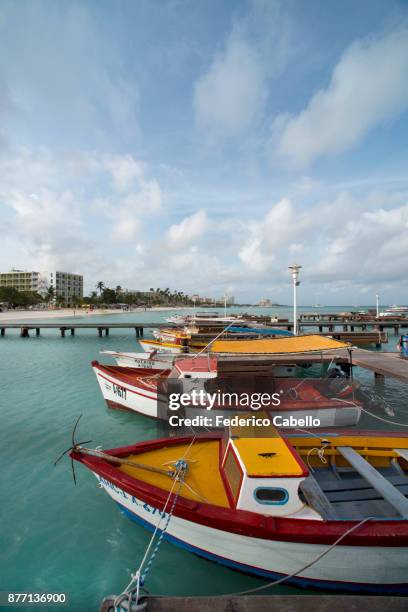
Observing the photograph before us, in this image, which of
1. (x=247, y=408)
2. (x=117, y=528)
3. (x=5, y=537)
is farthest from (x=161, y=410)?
(x=5, y=537)

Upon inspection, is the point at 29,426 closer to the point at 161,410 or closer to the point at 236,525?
the point at 161,410

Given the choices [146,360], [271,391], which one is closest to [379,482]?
[271,391]

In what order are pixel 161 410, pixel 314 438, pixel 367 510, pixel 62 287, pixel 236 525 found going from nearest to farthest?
1. pixel 236 525
2. pixel 367 510
3. pixel 314 438
4. pixel 161 410
5. pixel 62 287

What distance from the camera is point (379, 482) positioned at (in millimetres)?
5379

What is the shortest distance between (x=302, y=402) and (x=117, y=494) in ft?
21.2

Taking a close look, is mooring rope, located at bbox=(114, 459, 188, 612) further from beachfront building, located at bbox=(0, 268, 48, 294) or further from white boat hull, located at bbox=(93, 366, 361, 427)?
beachfront building, located at bbox=(0, 268, 48, 294)

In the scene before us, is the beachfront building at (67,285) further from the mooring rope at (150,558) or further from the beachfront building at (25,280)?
the mooring rope at (150,558)

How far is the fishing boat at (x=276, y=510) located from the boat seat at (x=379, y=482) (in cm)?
2

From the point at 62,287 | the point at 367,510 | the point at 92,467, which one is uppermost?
the point at 62,287

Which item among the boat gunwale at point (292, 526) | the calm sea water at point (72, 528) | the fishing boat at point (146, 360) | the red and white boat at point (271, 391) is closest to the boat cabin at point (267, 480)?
the boat gunwale at point (292, 526)

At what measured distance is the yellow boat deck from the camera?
5484mm

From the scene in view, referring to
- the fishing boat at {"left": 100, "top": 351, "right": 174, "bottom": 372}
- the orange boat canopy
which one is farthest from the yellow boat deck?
the fishing boat at {"left": 100, "top": 351, "right": 174, "bottom": 372}

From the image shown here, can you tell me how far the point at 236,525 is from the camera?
4582 millimetres

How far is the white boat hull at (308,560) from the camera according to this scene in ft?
14.8
